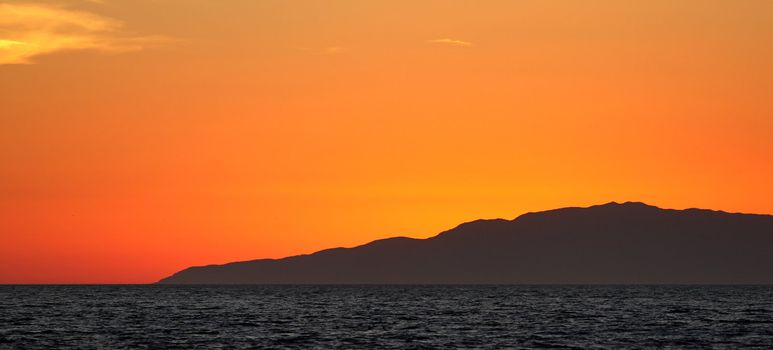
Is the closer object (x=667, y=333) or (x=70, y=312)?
(x=667, y=333)

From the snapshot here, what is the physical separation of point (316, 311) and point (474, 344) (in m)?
61.6

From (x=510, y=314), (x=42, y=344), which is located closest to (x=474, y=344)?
(x=42, y=344)

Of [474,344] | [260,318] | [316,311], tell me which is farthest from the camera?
[316,311]

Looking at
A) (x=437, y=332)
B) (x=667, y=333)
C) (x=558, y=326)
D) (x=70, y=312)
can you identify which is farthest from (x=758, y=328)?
(x=70, y=312)

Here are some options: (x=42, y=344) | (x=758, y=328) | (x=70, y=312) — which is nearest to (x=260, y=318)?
(x=70, y=312)

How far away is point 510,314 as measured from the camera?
452 feet

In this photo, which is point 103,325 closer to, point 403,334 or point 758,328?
point 403,334

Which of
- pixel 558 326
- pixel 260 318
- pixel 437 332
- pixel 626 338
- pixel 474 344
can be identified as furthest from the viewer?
pixel 260 318

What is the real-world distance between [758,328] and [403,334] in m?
33.9

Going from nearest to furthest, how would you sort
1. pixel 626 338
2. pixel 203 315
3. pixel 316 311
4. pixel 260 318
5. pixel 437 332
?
1. pixel 626 338
2. pixel 437 332
3. pixel 260 318
4. pixel 203 315
5. pixel 316 311

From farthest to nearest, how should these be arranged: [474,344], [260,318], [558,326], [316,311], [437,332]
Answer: [316,311] → [260,318] → [558,326] → [437,332] → [474,344]

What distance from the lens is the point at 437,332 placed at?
102 metres

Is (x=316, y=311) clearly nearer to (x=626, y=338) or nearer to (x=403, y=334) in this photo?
(x=403, y=334)

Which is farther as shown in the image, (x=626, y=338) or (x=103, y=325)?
(x=103, y=325)
